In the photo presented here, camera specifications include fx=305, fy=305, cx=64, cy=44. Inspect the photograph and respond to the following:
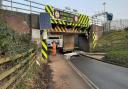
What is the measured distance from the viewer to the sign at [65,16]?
28.1 meters

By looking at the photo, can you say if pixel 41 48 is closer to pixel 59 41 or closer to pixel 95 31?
pixel 95 31

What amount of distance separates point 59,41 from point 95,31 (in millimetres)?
11497

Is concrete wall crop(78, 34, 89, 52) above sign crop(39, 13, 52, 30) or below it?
below

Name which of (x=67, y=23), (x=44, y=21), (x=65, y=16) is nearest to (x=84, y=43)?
(x=67, y=23)

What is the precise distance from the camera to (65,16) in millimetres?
30625

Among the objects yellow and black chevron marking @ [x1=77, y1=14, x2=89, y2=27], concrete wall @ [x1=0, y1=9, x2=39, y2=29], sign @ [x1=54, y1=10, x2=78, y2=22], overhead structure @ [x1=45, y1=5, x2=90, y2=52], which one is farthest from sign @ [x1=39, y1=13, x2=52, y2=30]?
yellow and black chevron marking @ [x1=77, y1=14, x2=89, y2=27]

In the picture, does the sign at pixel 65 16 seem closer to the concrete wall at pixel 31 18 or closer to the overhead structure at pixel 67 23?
the overhead structure at pixel 67 23

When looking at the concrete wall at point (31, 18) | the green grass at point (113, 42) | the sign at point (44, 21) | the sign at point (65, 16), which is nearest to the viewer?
the concrete wall at point (31, 18)

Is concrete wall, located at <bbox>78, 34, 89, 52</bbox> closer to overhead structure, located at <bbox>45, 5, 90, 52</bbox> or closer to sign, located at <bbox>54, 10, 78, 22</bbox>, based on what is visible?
overhead structure, located at <bbox>45, 5, 90, 52</bbox>

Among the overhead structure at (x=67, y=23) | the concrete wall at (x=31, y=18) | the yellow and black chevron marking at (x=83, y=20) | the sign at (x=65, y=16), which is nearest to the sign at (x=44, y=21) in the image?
the concrete wall at (x=31, y=18)

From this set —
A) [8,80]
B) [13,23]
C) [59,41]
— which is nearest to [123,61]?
[13,23]

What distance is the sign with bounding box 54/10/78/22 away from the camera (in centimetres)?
2806

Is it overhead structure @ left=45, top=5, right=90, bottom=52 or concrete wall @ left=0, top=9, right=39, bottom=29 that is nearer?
concrete wall @ left=0, top=9, right=39, bottom=29

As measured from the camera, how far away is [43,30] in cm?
2306
